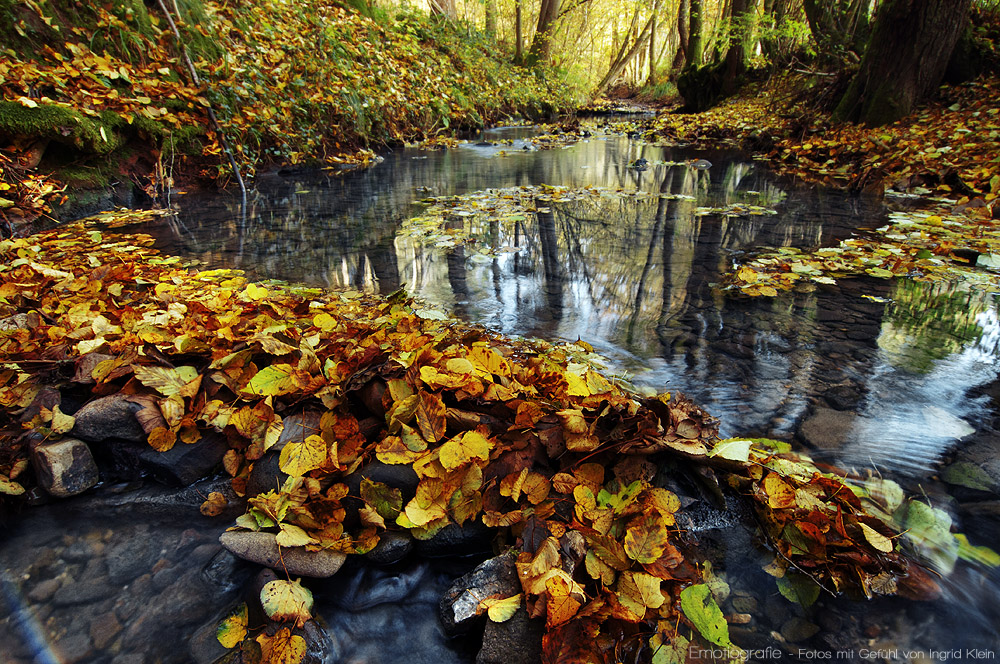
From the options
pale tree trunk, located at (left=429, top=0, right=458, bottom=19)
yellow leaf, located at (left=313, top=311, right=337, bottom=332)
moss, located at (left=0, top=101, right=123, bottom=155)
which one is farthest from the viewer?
pale tree trunk, located at (left=429, top=0, right=458, bottom=19)

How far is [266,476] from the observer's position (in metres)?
1.66

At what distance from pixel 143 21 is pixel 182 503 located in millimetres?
6934

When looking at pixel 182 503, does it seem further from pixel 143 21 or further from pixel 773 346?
pixel 143 21

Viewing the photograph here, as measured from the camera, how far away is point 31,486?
5.59ft

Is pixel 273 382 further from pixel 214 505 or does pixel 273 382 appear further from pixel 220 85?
pixel 220 85

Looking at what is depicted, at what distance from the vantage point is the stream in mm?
1303

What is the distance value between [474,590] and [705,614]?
61 cm

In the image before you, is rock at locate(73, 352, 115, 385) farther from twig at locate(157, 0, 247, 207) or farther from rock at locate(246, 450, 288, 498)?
twig at locate(157, 0, 247, 207)

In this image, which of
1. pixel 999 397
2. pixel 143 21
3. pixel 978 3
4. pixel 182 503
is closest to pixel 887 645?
pixel 999 397

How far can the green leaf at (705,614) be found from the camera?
4.05 ft

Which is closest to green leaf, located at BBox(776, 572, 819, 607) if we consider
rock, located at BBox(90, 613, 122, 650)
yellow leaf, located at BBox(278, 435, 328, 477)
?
yellow leaf, located at BBox(278, 435, 328, 477)

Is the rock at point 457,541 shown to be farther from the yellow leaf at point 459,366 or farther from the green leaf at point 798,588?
the green leaf at point 798,588

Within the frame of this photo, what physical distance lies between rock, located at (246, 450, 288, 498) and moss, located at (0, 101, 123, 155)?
454cm

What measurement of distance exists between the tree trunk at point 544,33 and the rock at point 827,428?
2119cm
